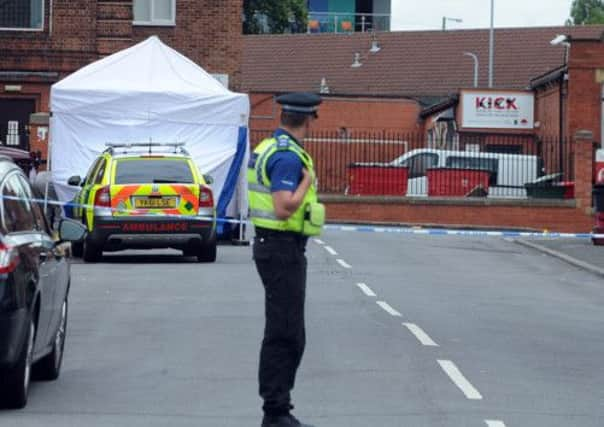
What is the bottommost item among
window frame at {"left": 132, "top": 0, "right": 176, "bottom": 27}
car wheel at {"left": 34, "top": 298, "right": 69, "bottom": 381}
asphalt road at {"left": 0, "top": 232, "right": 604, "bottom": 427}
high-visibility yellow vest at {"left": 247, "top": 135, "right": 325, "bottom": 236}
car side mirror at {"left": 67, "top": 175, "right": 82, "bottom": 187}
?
asphalt road at {"left": 0, "top": 232, "right": 604, "bottom": 427}

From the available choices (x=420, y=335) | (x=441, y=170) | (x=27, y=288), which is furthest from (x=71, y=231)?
(x=441, y=170)

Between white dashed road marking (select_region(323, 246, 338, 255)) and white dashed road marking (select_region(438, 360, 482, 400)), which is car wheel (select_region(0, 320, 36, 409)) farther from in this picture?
white dashed road marking (select_region(323, 246, 338, 255))

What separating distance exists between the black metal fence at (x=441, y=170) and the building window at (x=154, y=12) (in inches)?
153

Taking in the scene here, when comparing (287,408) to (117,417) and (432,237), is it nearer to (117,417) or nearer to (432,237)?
(117,417)

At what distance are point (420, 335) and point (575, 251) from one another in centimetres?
1628

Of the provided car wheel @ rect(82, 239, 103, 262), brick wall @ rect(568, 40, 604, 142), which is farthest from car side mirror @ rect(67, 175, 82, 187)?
brick wall @ rect(568, 40, 604, 142)

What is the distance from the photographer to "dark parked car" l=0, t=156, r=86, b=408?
9398 mm

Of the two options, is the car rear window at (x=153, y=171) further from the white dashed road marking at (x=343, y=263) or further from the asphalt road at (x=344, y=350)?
the white dashed road marking at (x=343, y=263)

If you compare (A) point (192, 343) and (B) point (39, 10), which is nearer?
(A) point (192, 343)

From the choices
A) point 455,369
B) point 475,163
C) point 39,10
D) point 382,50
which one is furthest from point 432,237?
point 382,50

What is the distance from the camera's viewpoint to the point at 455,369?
Answer: 12125 millimetres

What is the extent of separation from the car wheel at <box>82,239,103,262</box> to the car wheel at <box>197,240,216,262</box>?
4.80 feet

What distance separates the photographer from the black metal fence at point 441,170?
41.2 m

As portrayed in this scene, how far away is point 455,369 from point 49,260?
329cm
